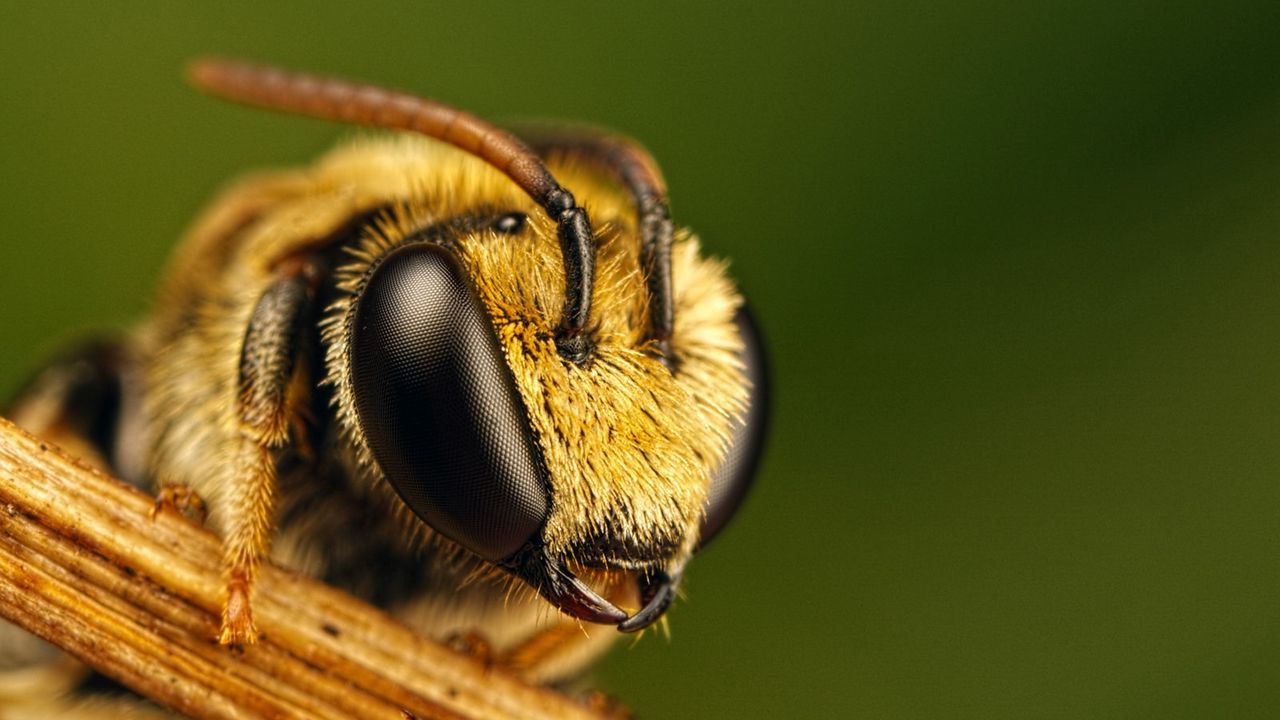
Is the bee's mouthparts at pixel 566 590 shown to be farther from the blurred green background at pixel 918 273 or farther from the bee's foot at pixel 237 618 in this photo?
the blurred green background at pixel 918 273

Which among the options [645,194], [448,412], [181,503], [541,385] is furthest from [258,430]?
[645,194]

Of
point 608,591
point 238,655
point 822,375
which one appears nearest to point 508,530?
point 608,591

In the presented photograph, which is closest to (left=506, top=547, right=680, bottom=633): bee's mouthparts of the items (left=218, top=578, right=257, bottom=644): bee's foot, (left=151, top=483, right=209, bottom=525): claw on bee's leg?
(left=218, top=578, right=257, bottom=644): bee's foot

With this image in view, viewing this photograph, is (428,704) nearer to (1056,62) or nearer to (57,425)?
(57,425)

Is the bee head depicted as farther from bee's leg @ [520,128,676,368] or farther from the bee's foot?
the bee's foot

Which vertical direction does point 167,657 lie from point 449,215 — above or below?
below

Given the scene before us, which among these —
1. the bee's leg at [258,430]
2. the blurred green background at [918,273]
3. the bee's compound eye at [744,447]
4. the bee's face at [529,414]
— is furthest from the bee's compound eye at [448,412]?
the blurred green background at [918,273]

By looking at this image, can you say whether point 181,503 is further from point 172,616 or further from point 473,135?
point 473,135

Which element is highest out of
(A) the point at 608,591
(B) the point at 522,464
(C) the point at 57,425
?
(B) the point at 522,464
